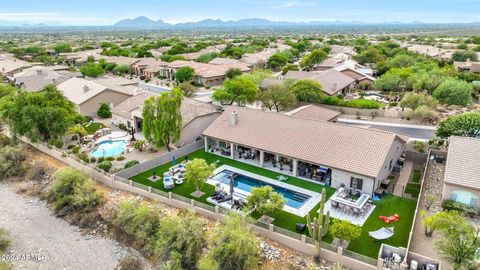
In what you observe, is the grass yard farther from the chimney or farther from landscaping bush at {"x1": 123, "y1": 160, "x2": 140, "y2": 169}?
the chimney

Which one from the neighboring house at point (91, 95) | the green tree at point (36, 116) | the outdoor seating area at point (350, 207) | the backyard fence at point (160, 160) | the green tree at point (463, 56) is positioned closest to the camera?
the outdoor seating area at point (350, 207)

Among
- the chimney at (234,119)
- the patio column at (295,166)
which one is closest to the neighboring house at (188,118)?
the chimney at (234,119)

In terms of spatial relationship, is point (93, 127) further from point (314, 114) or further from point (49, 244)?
point (314, 114)

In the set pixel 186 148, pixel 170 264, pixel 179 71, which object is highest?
pixel 179 71

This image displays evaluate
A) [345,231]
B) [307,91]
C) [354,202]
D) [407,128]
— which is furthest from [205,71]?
[345,231]

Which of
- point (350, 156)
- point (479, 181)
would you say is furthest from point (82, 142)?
point (479, 181)

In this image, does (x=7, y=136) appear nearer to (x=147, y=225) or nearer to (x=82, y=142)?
(x=82, y=142)

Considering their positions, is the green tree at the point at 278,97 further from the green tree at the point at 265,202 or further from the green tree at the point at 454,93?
the green tree at the point at 265,202
